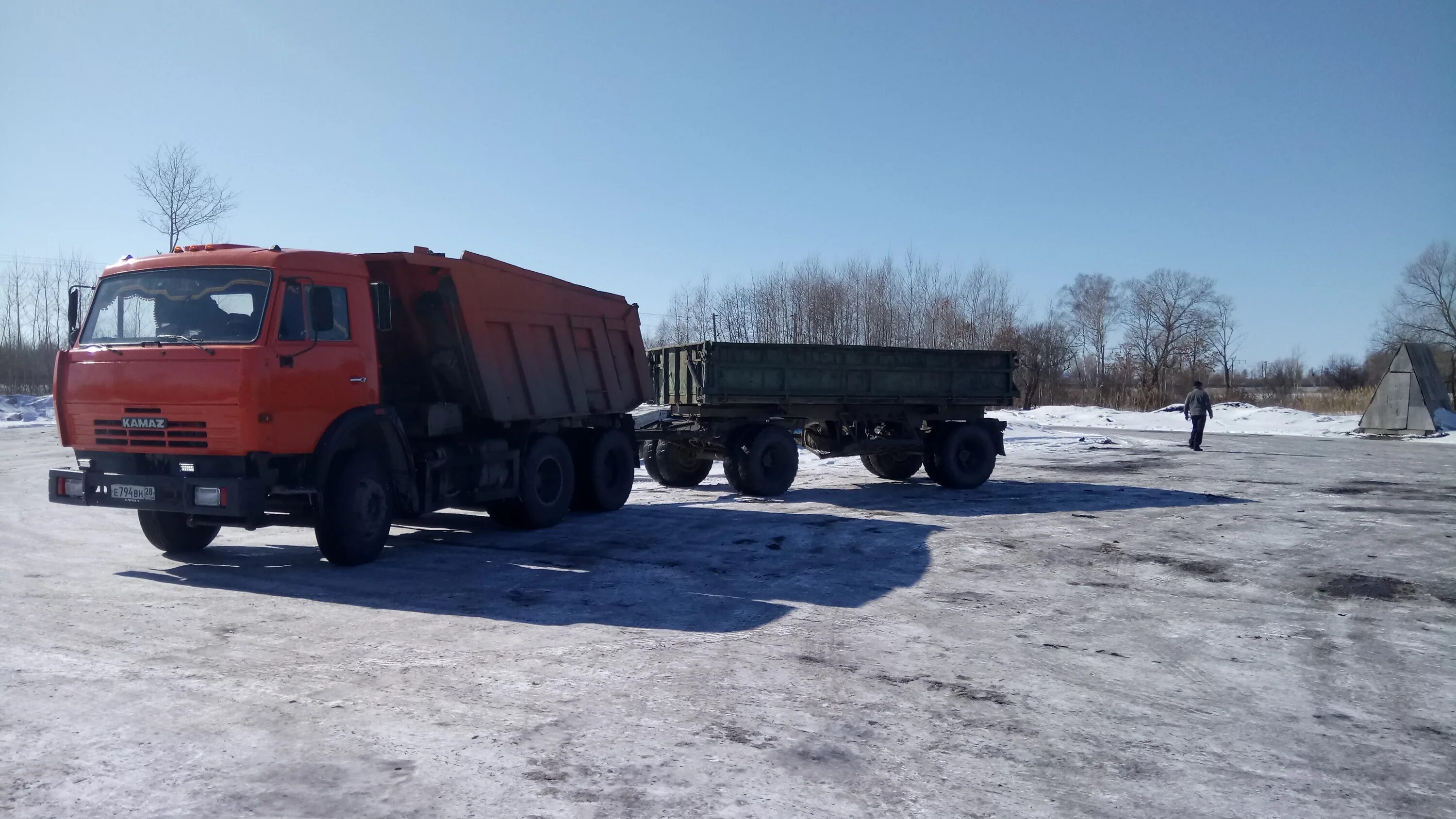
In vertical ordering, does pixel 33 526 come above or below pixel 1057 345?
below

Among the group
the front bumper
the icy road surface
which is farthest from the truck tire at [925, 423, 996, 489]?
the front bumper

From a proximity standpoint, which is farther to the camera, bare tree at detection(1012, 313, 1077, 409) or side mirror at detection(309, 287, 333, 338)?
bare tree at detection(1012, 313, 1077, 409)

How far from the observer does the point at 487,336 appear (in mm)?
10953

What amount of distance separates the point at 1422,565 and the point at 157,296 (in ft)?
39.6

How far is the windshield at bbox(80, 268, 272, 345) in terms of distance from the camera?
27.9ft

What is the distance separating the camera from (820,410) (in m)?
15.8

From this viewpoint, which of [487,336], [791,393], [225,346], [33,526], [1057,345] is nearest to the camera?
[225,346]

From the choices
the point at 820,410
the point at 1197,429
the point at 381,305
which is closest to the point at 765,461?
the point at 820,410

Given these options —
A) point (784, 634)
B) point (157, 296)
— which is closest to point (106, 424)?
point (157, 296)

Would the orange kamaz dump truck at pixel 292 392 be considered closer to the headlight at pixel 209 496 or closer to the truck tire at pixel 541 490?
the headlight at pixel 209 496

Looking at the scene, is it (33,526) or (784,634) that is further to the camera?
(33,526)

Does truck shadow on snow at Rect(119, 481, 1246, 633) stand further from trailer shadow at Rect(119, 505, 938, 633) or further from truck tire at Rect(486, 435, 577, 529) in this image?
truck tire at Rect(486, 435, 577, 529)

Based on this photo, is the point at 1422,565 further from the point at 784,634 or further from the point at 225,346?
the point at 225,346

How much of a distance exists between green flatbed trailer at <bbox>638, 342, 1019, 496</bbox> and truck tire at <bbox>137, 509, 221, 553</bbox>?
20.4 ft
